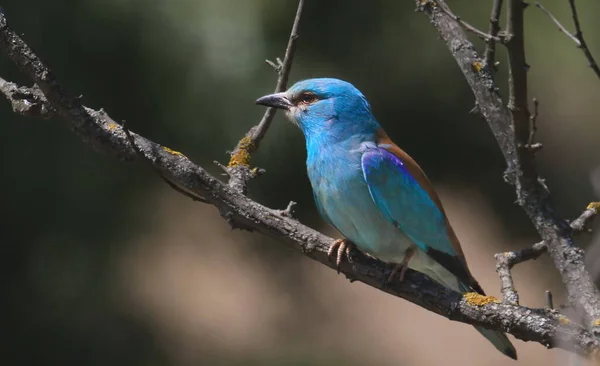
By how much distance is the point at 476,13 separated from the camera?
232cm

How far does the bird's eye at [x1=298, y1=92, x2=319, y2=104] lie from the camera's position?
2158 millimetres

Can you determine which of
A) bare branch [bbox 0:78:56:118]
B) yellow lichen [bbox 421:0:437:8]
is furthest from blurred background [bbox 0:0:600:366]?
bare branch [bbox 0:78:56:118]

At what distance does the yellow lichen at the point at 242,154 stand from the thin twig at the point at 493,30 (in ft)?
1.82

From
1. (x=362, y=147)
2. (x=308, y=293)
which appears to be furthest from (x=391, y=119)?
(x=308, y=293)

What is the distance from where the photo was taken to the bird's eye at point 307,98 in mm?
2158

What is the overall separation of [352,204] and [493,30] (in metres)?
0.54

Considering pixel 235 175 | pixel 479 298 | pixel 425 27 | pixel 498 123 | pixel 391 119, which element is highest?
pixel 425 27

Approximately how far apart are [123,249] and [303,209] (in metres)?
0.56

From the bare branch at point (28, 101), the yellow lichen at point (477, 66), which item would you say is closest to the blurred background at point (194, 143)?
the yellow lichen at point (477, 66)

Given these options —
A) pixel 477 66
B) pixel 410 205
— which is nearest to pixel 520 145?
pixel 477 66

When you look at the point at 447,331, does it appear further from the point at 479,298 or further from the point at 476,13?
the point at 479,298

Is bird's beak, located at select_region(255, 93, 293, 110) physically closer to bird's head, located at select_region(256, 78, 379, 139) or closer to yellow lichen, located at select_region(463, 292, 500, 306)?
bird's head, located at select_region(256, 78, 379, 139)

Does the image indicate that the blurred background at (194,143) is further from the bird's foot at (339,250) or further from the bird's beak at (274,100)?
the bird's foot at (339,250)

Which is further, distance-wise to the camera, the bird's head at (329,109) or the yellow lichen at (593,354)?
the bird's head at (329,109)
